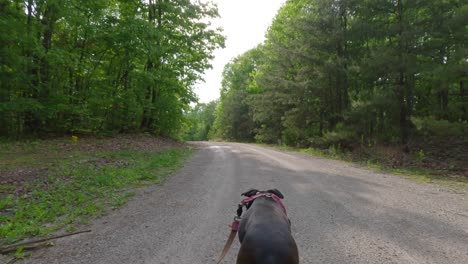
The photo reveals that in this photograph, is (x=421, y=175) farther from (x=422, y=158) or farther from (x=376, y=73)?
(x=376, y=73)

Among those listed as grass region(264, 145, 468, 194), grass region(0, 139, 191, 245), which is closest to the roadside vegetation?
grass region(264, 145, 468, 194)

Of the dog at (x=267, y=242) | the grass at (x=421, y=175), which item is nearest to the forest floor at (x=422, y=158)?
the grass at (x=421, y=175)

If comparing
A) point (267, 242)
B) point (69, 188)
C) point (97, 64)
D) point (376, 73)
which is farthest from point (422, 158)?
point (97, 64)

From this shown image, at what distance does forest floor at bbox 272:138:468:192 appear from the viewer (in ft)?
31.3

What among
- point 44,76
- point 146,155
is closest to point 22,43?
point 44,76

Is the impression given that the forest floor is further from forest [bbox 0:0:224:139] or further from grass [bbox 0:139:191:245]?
forest [bbox 0:0:224:139]

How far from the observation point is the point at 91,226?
4594 millimetres

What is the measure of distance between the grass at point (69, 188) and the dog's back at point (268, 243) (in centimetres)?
363

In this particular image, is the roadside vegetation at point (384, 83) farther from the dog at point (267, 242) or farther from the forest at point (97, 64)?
the dog at point (267, 242)

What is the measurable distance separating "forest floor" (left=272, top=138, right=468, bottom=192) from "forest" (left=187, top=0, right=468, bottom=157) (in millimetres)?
384

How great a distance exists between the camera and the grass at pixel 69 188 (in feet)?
15.2

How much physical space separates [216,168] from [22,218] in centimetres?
637

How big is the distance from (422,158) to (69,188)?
13.9 m

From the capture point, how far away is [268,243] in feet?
7.14
